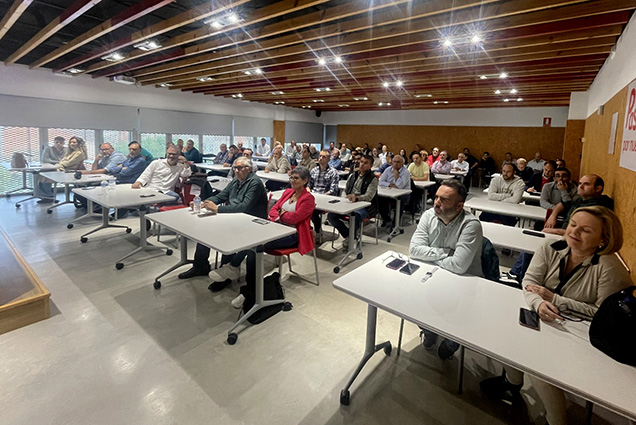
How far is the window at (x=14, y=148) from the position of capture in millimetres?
7059

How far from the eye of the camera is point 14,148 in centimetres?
722

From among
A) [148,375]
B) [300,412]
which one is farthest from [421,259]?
[148,375]

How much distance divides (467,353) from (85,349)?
2675 mm

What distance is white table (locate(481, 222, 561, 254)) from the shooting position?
2.63 m

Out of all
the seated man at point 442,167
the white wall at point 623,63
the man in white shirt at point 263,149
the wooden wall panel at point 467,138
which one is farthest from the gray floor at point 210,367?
the wooden wall panel at point 467,138

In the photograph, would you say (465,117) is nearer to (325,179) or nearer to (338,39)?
(325,179)

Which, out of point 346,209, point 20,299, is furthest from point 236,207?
point 20,299

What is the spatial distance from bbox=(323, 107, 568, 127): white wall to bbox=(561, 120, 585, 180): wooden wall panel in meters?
3.46

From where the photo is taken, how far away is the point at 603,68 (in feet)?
16.7

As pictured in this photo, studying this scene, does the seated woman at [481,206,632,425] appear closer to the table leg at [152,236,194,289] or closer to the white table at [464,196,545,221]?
the white table at [464,196,545,221]

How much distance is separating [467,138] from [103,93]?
11.3m

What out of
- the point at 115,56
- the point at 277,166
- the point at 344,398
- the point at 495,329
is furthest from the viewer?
the point at 277,166

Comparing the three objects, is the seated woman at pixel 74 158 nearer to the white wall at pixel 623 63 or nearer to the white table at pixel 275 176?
the white table at pixel 275 176

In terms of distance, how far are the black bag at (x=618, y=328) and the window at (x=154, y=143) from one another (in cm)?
1015
